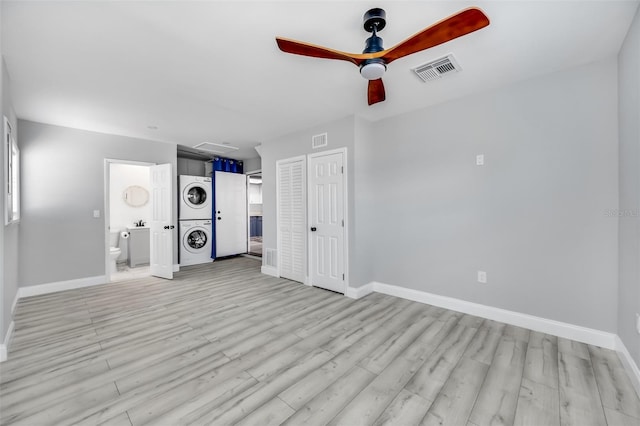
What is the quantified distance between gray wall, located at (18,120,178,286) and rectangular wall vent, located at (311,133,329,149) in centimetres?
334

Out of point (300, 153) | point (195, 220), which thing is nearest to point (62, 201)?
point (195, 220)

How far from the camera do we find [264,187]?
501 cm

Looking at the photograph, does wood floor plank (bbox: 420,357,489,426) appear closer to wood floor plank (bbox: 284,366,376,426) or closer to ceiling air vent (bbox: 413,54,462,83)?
wood floor plank (bbox: 284,366,376,426)

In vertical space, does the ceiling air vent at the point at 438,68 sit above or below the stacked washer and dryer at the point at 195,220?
above

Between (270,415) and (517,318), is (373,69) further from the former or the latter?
(517,318)

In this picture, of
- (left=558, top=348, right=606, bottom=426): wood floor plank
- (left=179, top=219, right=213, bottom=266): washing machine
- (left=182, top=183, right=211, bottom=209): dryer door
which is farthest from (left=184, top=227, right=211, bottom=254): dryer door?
A: (left=558, top=348, right=606, bottom=426): wood floor plank

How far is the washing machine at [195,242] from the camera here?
5.80 metres

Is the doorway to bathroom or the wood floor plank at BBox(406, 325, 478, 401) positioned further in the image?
the doorway to bathroom

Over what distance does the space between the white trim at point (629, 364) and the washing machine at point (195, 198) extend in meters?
6.61

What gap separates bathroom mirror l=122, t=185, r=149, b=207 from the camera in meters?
6.15

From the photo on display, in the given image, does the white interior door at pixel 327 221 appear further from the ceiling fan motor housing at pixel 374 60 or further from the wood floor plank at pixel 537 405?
the wood floor plank at pixel 537 405

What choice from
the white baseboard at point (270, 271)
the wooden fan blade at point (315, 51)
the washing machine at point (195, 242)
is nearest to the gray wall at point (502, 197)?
the white baseboard at point (270, 271)

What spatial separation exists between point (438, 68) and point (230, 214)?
5.55 m

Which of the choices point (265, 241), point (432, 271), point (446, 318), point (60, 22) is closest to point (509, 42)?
point (432, 271)
